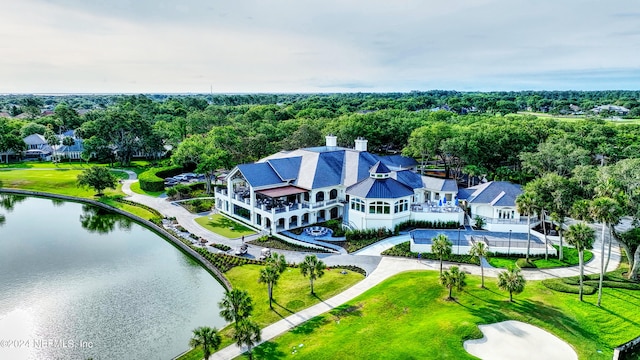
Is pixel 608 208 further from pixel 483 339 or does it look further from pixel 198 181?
pixel 198 181

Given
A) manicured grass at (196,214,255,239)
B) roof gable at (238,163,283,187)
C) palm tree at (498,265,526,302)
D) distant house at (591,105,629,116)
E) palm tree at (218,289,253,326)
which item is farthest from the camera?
distant house at (591,105,629,116)

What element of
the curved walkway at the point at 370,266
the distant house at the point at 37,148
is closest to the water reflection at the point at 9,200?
the curved walkway at the point at 370,266

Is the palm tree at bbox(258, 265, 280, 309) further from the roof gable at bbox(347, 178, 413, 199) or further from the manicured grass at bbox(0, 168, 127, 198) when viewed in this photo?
the manicured grass at bbox(0, 168, 127, 198)

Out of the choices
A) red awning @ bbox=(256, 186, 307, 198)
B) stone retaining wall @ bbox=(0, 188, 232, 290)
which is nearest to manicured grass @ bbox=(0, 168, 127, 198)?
stone retaining wall @ bbox=(0, 188, 232, 290)

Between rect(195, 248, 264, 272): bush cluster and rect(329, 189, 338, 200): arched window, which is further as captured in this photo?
rect(329, 189, 338, 200): arched window

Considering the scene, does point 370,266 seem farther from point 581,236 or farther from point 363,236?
point 581,236

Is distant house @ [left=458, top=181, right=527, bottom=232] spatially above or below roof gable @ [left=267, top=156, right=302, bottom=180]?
below

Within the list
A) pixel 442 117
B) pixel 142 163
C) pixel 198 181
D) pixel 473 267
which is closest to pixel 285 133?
pixel 198 181
